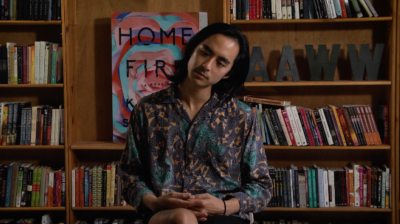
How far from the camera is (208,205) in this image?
1250mm

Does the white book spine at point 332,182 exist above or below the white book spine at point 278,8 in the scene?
below

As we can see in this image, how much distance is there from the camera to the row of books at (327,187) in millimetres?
2344

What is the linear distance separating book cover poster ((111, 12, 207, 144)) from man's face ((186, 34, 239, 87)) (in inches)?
42.5

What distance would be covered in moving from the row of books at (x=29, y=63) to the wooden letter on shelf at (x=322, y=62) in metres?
1.67

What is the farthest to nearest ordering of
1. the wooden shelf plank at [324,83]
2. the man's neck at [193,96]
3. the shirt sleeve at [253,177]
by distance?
the wooden shelf plank at [324,83]
the man's neck at [193,96]
the shirt sleeve at [253,177]

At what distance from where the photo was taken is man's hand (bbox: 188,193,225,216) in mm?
1236

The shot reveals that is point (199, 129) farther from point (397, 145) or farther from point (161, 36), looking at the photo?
point (397, 145)

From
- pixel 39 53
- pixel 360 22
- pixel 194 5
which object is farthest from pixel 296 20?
pixel 39 53

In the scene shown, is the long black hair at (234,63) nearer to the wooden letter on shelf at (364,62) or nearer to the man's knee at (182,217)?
the man's knee at (182,217)

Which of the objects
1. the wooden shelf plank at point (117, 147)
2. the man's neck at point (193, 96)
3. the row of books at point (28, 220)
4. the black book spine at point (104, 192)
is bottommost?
the row of books at point (28, 220)

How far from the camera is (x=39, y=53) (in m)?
2.36

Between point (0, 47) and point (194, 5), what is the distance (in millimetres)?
1336

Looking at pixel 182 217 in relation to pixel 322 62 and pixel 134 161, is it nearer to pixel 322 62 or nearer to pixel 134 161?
pixel 134 161

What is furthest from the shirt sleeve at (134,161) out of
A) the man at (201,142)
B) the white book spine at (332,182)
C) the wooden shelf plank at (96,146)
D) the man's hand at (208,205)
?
the white book spine at (332,182)
